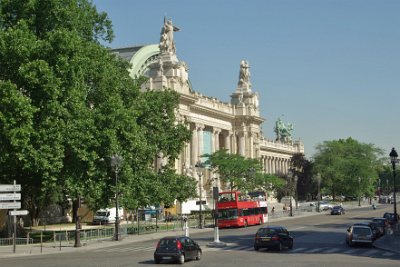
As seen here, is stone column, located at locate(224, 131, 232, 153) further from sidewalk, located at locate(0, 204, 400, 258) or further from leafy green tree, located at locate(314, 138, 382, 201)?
sidewalk, located at locate(0, 204, 400, 258)

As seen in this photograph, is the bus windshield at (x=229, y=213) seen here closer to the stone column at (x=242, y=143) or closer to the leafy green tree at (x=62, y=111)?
the leafy green tree at (x=62, y=111)

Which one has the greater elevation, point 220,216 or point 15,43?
point 15,43

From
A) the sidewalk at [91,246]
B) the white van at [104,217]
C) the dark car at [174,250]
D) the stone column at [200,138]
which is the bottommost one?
the sidewalk at [91,246]

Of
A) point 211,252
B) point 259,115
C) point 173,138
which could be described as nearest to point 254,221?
point 173,138

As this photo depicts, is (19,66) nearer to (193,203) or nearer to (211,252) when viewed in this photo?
(211,252)

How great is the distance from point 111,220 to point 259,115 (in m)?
64.3

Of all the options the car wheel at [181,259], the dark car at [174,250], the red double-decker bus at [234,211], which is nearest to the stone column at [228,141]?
the red double-decker bus at [234,211]

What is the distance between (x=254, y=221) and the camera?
66312 mm

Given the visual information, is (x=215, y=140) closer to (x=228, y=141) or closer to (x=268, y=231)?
(x=228, y=141)

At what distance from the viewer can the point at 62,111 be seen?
40.4m

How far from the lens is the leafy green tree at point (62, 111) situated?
129 feet

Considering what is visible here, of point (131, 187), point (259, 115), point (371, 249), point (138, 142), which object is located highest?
point (259, 115)

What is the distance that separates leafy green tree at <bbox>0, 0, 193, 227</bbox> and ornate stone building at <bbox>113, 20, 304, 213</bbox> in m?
38.8

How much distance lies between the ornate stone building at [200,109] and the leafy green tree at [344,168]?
87.2 ft
